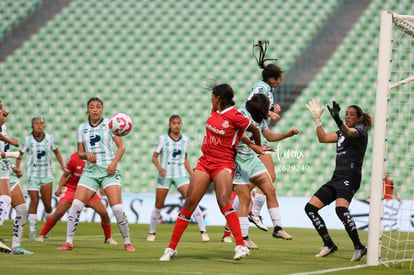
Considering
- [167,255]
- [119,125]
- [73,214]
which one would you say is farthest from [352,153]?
[73,214]

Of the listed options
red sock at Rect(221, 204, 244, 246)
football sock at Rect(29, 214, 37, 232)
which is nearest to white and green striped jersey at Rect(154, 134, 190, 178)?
football sock at Rect(29, 214, 37, 232)

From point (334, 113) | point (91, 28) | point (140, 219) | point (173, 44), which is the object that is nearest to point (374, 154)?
point (334, 113)

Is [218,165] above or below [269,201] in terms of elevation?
above

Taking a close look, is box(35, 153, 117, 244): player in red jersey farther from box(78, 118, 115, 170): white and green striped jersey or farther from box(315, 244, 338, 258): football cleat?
box(315, 244, 338, 258): football cleat

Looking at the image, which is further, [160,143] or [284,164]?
[284,164]

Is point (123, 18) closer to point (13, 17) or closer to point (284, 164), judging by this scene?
point (13, 17)

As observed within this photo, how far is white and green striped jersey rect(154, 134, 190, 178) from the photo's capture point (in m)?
12.8

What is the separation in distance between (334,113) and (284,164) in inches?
470

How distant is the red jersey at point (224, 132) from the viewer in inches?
290

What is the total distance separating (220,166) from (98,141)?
2404 millimetres

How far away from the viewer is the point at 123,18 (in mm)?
23984

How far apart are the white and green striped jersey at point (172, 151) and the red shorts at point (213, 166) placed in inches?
208

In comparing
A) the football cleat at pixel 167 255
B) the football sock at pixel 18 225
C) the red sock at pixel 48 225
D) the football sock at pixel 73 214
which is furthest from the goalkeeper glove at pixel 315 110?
the red sock at pixel 48 225

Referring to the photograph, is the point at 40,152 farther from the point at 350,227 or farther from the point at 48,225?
the point at 350,227
